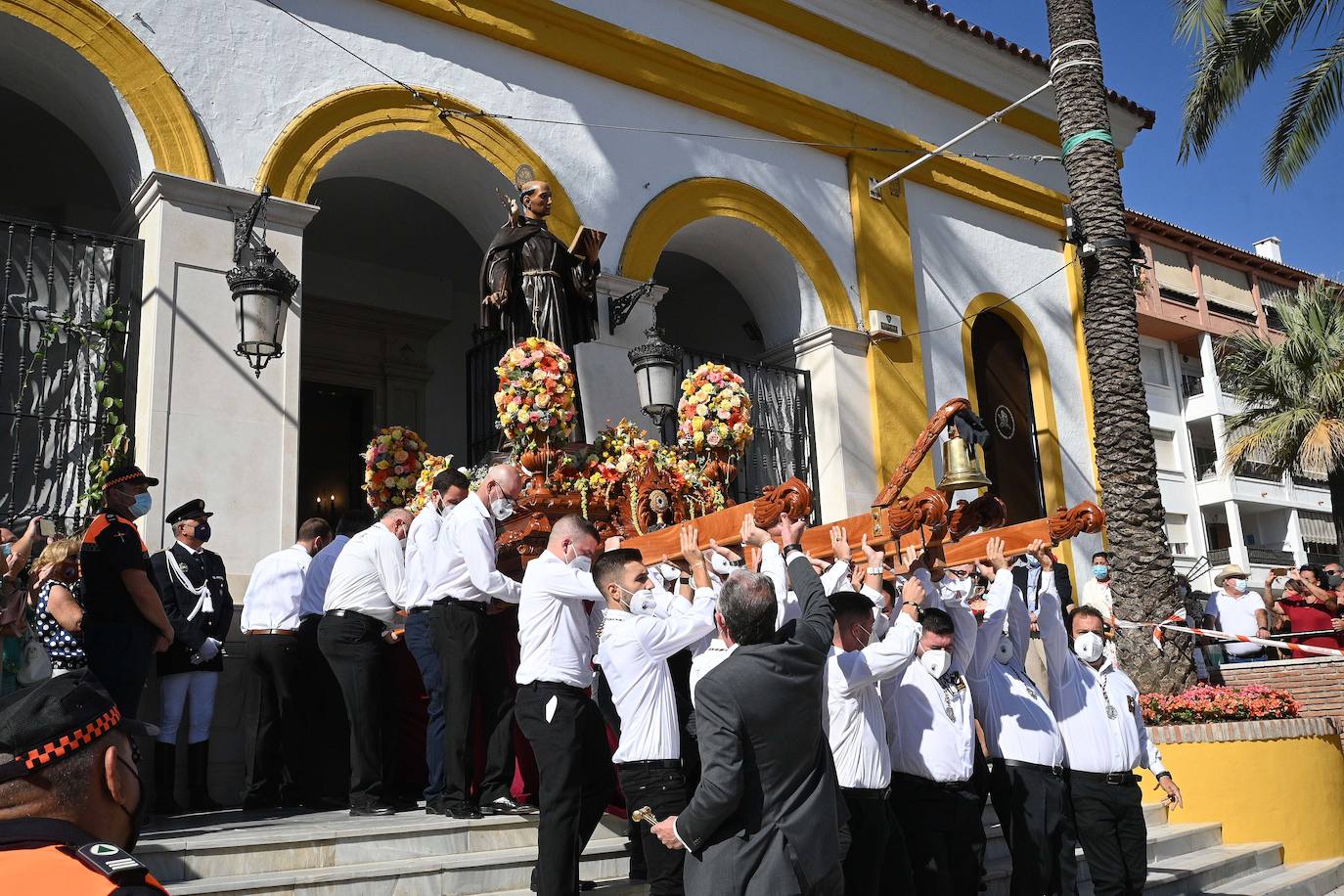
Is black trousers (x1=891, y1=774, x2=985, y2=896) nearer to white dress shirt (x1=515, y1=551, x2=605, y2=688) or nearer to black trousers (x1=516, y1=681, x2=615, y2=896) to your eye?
black trousers (x1=516, y1=681, x2=615, y2=896)

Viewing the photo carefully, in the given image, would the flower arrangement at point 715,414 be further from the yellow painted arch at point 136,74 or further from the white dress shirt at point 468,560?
the yellow painted arch at point 136,74

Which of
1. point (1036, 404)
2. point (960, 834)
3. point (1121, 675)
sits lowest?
point (960, 834)

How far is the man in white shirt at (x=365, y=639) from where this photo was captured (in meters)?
6.41

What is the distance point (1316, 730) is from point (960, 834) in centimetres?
515

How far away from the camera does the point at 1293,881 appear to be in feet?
25.9

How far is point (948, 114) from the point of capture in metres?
14.7

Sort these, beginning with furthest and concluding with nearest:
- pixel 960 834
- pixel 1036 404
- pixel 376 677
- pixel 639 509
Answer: pixel 1036 404 → pixel 639 509 → pixel 376 677 → pixel 960 834

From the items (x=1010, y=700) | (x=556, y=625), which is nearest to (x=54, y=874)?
(x=556, y=625)

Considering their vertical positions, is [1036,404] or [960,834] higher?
[1036,404]

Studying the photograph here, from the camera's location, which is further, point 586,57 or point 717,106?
point 717,106

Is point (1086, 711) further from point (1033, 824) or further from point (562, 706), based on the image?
point (562, 706)

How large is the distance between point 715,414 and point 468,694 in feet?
11.3

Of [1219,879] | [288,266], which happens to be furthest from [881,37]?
[1219,879]

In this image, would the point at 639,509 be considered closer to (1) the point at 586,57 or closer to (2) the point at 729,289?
(1) the point at 586,57
